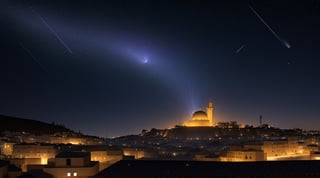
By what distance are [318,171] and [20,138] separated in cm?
6090

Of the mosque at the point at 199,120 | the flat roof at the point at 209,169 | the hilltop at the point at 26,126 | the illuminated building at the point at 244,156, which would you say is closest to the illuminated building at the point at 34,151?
the illuminated building at the point at 244,156

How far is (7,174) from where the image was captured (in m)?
30.6

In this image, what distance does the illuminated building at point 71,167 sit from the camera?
30.5 metres

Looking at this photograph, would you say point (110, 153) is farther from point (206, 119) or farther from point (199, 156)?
point (206, 119)

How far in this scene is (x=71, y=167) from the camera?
3083 cm

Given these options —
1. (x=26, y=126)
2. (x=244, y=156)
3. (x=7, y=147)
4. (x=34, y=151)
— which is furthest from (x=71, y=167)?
(x=26, y=126)

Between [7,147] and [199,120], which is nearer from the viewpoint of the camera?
[7,147]

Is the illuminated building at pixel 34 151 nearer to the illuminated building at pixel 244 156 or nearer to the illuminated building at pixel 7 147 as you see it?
the illuminated building at pixel 7 147

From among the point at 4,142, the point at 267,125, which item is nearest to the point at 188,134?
the point at 267,125

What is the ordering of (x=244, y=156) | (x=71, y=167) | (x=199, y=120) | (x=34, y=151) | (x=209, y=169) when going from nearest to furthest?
1. (x=209, y=169)
2. (x=71, y=167)
3. (x=244, y=156)
4. (x=34, y=151)
5. (x=199, y=120)

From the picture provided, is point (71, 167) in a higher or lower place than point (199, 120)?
lower

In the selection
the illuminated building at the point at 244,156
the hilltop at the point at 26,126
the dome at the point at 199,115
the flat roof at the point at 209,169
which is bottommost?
the illuminated building at the point at 244,156

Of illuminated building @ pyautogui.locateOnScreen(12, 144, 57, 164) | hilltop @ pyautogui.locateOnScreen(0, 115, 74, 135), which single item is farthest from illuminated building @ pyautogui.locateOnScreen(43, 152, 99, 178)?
hilltop @ pyautogui.locateOnScreen(0, 115, 74, 135)

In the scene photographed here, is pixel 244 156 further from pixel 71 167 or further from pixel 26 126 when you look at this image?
A: pixel 26 126
